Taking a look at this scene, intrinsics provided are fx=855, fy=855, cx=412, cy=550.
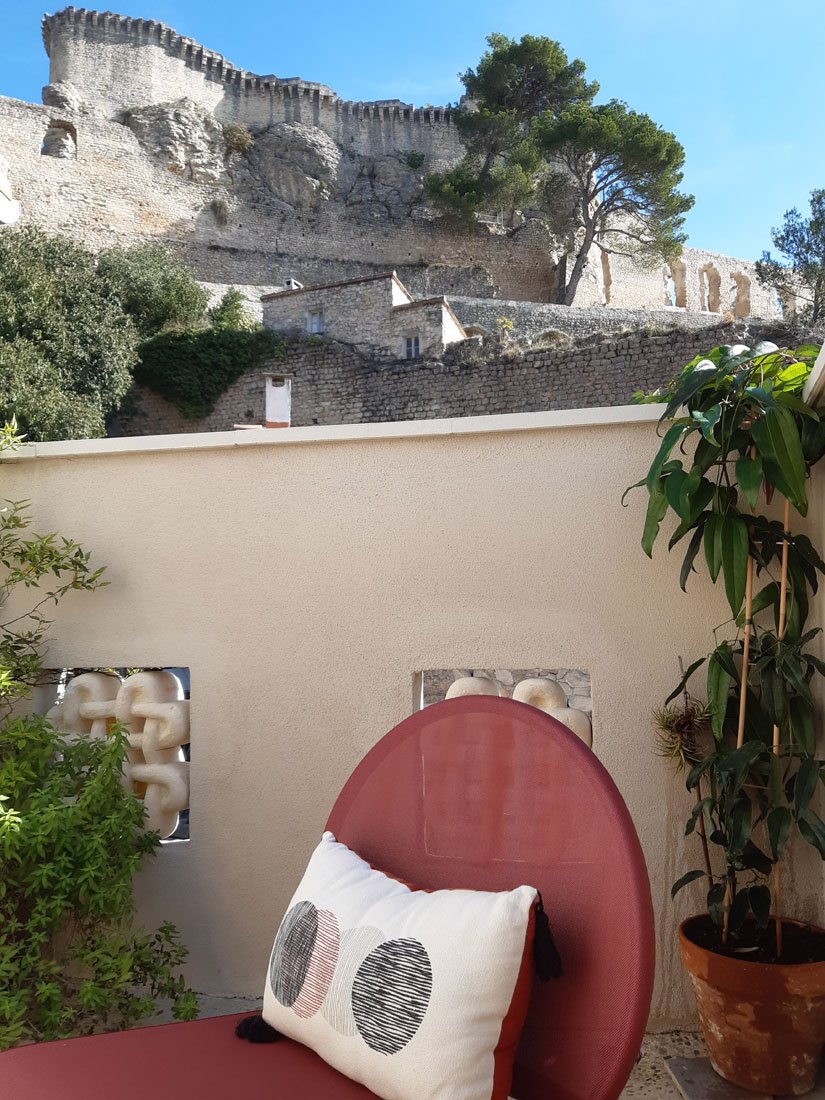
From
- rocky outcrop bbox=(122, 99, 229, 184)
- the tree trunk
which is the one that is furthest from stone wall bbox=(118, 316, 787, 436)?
rocky outcrop bbox=(122, 99, 229, 184)

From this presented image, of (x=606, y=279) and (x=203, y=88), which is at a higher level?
(x=203, y=88)

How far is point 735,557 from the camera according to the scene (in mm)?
1841

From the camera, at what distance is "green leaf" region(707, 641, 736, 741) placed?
1872 millimetres

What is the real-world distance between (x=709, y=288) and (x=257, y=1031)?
26.9 meters

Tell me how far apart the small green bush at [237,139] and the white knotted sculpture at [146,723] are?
23751 mm

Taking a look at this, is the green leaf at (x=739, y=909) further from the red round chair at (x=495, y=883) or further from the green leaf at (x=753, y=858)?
the red round chair at (x=495, y=883)

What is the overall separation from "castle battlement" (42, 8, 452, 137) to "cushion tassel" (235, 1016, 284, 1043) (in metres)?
26.0

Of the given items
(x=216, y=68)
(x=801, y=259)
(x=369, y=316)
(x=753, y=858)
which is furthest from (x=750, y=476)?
(x=216, y=68)

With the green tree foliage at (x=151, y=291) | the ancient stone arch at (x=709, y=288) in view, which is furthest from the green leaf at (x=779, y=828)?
the ancient stone arch at (x=709, y=288)

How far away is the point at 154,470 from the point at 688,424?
4.74ft

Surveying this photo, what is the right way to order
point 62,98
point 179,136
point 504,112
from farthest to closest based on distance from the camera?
point 179,136
point 504,112
point 62,98

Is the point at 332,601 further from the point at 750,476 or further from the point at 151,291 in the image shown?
the point at 151,291

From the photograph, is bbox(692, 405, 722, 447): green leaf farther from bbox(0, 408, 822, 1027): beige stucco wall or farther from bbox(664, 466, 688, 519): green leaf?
bbox(0, 408, 822, 1027): beige stucco wall

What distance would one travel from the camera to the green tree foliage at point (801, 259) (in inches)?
706
